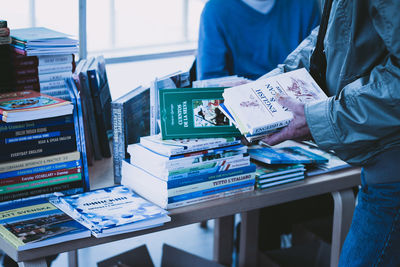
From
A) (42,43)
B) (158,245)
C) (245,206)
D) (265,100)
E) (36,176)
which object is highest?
(42,43)

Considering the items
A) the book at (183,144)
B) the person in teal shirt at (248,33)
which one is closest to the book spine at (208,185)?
the book at (183,144)

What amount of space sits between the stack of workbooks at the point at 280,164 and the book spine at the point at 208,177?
5 centimetres

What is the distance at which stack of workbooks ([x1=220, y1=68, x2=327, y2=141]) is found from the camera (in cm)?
129

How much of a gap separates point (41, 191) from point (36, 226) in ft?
0.63

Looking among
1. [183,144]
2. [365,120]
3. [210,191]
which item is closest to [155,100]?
[183,144]

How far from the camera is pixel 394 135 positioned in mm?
1211

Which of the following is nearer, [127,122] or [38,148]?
[38,148]

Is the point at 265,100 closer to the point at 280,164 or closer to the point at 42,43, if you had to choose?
the point at 280,164

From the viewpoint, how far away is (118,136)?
5.15 feet

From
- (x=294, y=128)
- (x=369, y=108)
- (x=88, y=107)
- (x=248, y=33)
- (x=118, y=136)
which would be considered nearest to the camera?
(x=369, y=108)

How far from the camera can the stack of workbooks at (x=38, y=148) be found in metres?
1.38

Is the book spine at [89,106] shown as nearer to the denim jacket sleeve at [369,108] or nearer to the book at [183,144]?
the book at [183,144]

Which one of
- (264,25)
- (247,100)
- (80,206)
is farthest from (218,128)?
(264,25)

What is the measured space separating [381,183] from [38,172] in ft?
3.09
